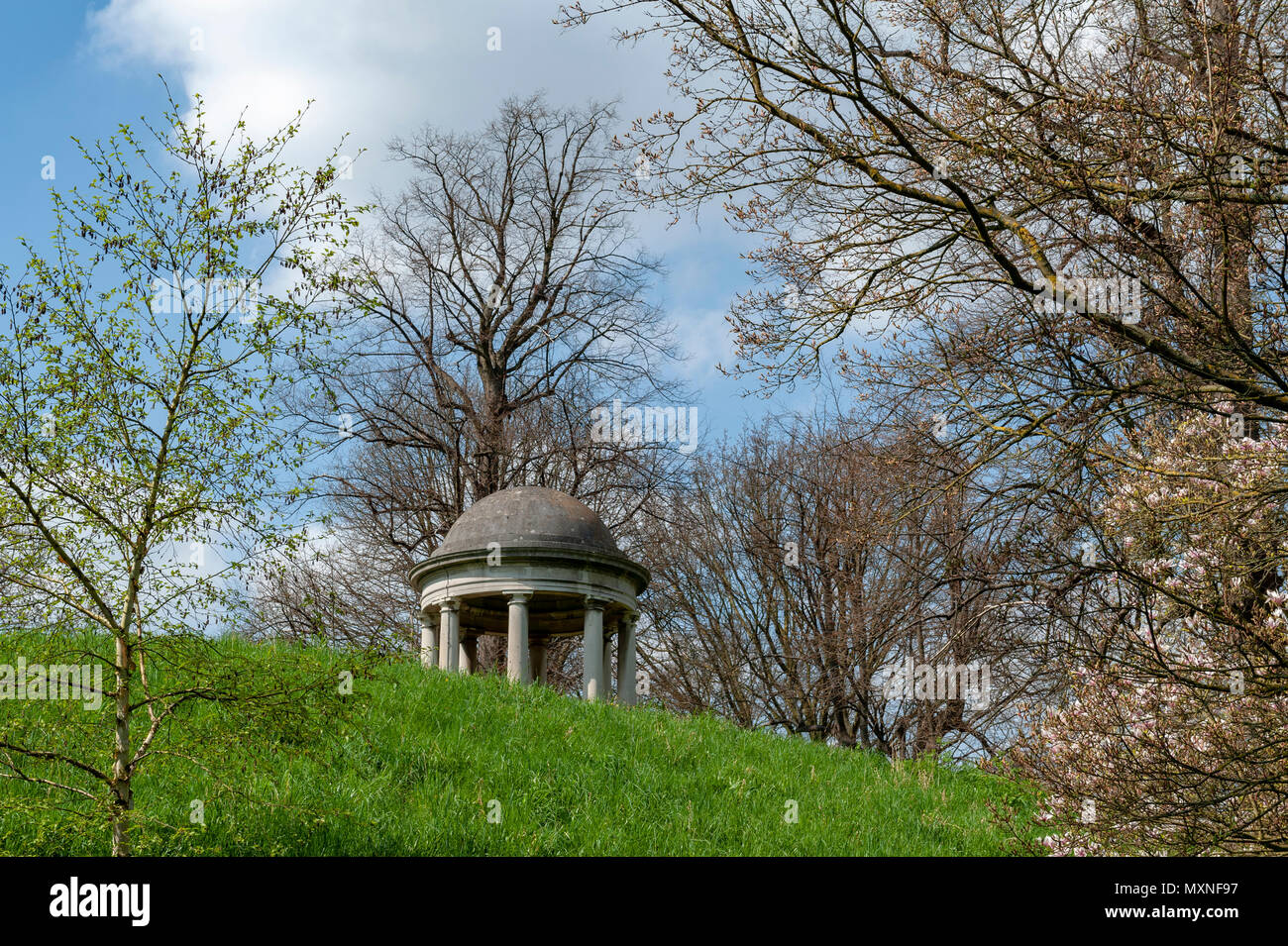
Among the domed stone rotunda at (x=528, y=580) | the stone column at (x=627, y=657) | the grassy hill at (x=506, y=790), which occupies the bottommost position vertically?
the grassy hill at (x=506, y=790)

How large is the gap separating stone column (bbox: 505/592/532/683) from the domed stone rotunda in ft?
0.05

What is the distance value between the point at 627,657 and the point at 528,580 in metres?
2.49

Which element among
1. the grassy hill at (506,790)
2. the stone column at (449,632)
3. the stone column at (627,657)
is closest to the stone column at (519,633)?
the stone column at (449,632)

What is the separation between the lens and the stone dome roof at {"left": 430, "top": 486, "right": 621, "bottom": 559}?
18.6 m

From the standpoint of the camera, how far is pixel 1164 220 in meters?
8.23

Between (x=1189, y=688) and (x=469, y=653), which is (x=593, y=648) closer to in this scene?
(x=469, y=653)

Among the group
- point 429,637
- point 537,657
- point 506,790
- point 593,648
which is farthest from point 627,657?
point 506,790

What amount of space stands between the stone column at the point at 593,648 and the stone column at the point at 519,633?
94 cm

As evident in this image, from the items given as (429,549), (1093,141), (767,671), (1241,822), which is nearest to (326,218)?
(1093,141)

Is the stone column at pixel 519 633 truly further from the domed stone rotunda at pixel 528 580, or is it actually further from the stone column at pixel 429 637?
the stone column at pixel 429 637

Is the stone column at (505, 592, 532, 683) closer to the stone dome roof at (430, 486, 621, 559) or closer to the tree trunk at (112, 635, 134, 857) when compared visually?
the stone dome roof at (430, 486, 621, 559)

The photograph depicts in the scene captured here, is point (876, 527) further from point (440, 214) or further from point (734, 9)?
point (440, 214)

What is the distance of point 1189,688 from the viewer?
24.1 ft

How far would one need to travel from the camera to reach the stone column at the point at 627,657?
19.4 metres
